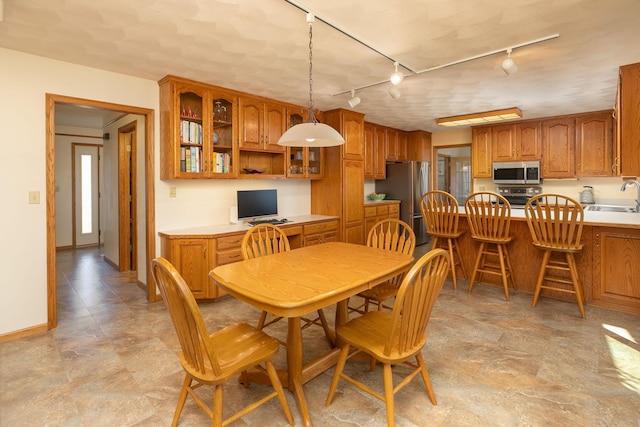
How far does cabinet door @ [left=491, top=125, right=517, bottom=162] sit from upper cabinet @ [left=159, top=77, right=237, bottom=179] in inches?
179

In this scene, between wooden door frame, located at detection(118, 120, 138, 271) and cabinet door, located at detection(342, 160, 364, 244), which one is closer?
wooden door frame, located at detection(118, 120, 138, 271)

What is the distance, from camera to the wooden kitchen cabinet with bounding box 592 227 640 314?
310 centimetres

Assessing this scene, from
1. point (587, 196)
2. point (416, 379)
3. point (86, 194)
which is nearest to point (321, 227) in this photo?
point (416, 379)

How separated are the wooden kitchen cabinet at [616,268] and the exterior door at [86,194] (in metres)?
7.88

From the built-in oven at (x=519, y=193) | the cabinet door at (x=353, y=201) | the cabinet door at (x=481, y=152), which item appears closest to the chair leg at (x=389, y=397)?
the cabinet door at (x=353, y=201)

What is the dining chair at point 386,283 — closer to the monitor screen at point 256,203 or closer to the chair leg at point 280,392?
the chair leg at point 280,392

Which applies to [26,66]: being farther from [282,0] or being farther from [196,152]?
[282,0]

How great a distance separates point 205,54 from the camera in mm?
2785

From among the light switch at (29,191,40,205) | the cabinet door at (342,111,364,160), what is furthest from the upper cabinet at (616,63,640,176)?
the light switch at (29,191,40,205)

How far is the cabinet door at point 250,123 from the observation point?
3889mm

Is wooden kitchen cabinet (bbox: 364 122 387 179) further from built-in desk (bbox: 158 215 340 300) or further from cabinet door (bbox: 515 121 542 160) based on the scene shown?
built-in desk (bbox: 158 215 340 300)

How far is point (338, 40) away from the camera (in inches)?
99.3

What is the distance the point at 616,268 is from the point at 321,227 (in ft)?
10.3

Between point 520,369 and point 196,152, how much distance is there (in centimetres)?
344
